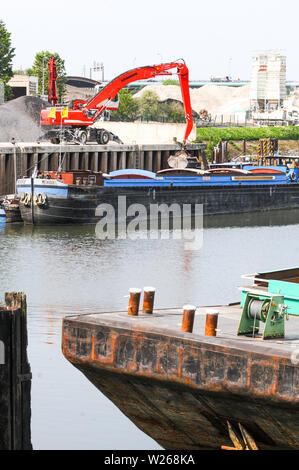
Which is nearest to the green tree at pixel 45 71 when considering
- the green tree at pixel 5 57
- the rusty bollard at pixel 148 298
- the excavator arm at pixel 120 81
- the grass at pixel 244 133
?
the green tree at pixel 5 57

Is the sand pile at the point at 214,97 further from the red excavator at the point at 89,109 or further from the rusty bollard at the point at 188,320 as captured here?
the rusty bollard at the point at 188,320

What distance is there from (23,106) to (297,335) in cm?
6084

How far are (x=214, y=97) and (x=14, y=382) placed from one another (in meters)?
148

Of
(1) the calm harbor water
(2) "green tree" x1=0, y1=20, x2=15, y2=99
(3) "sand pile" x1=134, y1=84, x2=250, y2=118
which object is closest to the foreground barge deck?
(1) the calm harbor water

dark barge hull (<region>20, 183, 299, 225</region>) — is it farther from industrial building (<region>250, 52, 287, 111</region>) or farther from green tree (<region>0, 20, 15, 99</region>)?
industrial building (<region>250, 52, 287, 111</region>)

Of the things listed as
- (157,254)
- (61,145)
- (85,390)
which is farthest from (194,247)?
(85,390)

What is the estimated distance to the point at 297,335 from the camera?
A: 12859 millimetres

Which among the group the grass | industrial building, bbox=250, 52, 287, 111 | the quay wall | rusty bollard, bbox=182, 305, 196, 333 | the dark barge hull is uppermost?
industrial building, bbox=250, 52, 287, 111

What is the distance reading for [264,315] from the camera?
1280 centimetres

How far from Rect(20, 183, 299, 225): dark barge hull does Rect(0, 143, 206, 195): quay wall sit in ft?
13.0

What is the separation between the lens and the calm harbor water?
1585 cm

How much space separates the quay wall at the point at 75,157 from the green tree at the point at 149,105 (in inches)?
2333

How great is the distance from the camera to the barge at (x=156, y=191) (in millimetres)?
46156
